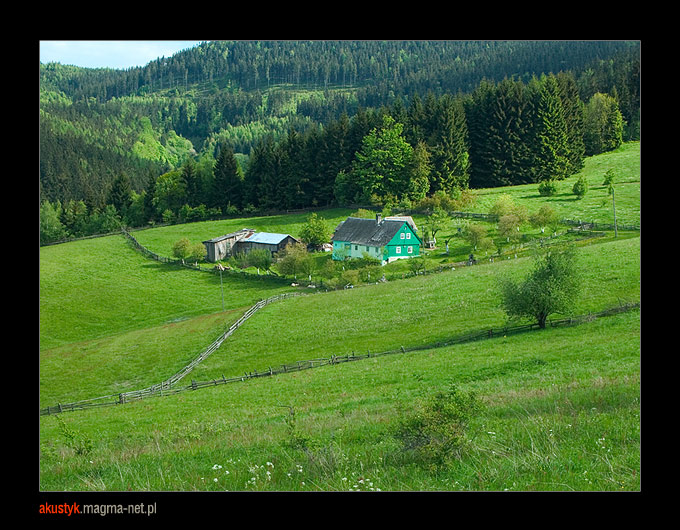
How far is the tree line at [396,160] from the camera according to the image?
88438 millimetres

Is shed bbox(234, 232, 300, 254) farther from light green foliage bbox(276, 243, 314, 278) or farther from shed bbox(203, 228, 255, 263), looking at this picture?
light green foliage bbox(276, 243, 314, 278)

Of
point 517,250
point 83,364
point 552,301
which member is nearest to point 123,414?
point 83,364

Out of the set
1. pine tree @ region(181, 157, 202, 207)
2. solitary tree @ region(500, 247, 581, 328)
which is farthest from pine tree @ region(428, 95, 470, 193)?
solitary tree @ region(500, 247, 581, 328)

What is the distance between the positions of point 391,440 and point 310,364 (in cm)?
2484

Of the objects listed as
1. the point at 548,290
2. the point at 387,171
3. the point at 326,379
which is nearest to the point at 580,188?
the point at 387,171

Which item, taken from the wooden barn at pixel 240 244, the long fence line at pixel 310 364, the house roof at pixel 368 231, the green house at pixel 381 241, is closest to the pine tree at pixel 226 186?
the wooden barn at pixel 240 244

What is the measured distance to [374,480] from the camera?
8992 millimetres

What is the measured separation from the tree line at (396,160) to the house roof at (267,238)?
1846cm

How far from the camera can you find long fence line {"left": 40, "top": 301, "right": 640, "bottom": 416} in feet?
114

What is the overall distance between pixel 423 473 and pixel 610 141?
10941 cm

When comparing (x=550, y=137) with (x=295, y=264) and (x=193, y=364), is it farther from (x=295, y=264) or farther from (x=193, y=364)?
(x=193, y=364)

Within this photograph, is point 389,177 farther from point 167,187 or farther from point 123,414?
point 123,414

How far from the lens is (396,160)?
86250 mm
